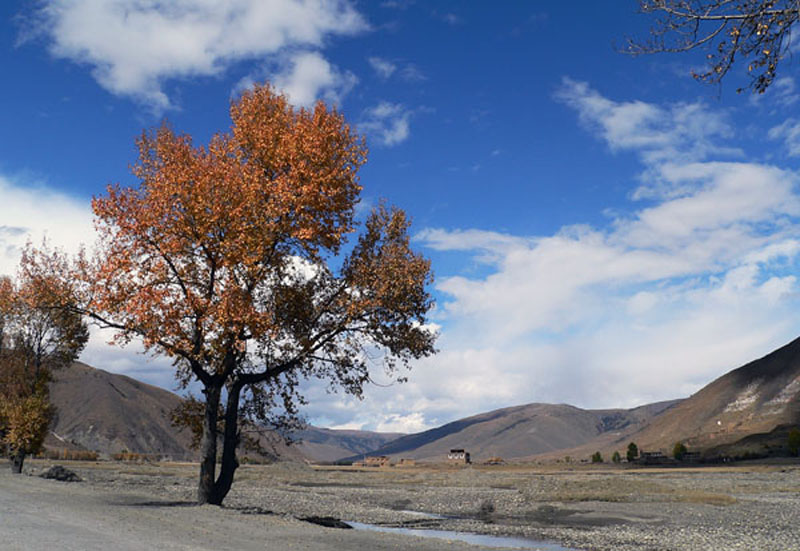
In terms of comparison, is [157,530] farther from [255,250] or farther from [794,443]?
[794,443]

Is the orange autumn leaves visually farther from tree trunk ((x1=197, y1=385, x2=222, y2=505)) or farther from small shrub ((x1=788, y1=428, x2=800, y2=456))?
small shrub ((x1=788, y1=428, x2=800, y2=456))

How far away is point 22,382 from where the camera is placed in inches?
2056

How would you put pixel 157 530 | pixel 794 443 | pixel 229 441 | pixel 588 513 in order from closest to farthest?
pixel 157 530
pixel 229 441
pixel 588 513
pixel 794 443

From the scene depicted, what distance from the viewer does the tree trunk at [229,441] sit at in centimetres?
2819

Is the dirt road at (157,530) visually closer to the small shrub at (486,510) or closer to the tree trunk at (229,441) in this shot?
the tree trunk at (229,441)

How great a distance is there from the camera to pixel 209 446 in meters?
27.5

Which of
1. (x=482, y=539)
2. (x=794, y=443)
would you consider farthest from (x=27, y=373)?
(x=794, y=443)

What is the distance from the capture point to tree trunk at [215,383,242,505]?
92.5 ft

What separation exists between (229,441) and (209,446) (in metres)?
0.94

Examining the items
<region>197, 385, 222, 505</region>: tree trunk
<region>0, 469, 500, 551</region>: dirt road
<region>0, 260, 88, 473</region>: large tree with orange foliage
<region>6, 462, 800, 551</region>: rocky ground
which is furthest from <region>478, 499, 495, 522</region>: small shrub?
<region>0, 260, 88, 473</region>: large tree with orange foliage

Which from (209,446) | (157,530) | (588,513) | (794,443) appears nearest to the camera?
(157,530)

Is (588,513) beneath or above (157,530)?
beneath

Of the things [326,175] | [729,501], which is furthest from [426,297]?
[729,501]

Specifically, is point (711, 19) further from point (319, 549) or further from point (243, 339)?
point (243, 339)
